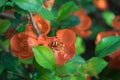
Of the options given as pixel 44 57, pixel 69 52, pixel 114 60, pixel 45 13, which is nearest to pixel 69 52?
pixel 69 52

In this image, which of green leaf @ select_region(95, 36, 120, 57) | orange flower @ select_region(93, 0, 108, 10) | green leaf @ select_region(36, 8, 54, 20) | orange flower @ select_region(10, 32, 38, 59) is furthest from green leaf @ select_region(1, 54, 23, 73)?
orange flower @ select_region(93, 0, 108, 10)

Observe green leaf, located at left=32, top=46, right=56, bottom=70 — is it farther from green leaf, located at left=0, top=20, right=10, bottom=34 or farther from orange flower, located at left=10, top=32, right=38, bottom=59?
green leaf, located at left=0, top=20, right=10, bottom=34

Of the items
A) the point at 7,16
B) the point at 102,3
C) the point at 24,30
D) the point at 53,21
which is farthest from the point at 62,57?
the point at 102,3

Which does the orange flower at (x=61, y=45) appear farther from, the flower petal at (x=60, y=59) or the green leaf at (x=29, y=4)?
the green leaf at (x=29, y=4)

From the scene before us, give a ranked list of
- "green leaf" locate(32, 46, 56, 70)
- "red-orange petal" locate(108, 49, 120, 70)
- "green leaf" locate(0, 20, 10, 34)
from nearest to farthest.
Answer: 1. "green leaf" locate(32, 46, 56, 70)
2. "green leaf" locate(0, 20, 10, 34)
3. "red-orange petal" locate(108, 49, 120, 70)

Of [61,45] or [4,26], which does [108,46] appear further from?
[4,26]

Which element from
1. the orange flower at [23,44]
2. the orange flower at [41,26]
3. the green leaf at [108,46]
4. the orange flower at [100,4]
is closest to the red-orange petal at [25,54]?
the orange flower at [23,44]
